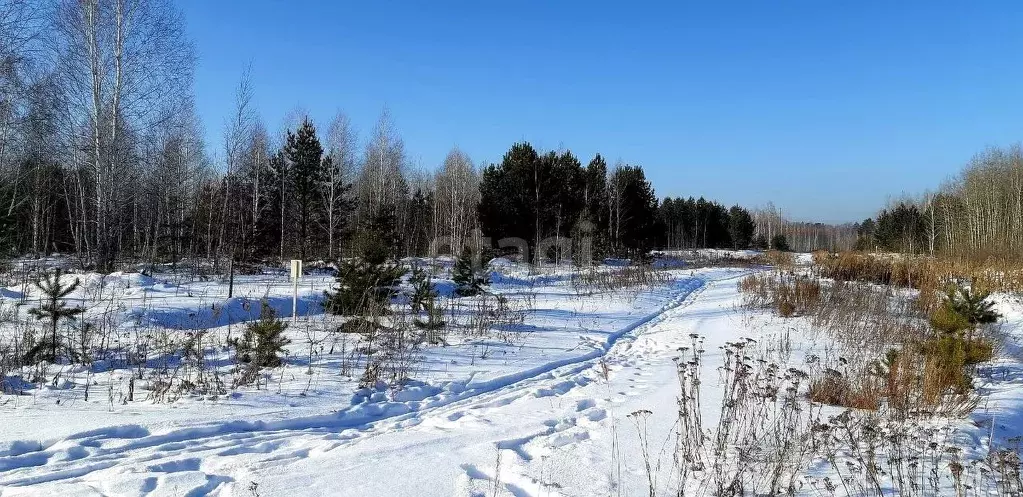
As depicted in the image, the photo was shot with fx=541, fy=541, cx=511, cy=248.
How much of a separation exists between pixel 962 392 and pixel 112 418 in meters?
6.86

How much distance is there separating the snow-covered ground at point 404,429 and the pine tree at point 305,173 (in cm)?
1916

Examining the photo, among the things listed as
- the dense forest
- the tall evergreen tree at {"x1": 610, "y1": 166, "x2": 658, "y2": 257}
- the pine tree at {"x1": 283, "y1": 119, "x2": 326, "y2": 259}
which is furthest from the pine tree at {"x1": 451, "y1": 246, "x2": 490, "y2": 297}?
the tall evergreen tree at {"x1": 610, "y1": 166, "x2": 658, "y2": 257}

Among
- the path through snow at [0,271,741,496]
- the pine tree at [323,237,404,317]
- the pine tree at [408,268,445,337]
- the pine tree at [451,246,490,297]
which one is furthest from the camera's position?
the pine tree at [451,246,490,297]

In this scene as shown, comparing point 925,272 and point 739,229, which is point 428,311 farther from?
point 739,229

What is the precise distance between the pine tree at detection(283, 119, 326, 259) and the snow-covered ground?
62.8ft

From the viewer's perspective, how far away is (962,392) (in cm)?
446

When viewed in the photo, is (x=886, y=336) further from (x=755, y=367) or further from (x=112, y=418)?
(x=112, y=418)

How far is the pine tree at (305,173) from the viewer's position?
84.2ft

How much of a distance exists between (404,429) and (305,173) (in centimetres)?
2367

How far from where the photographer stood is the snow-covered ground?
3215 mm

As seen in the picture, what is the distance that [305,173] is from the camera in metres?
25.7

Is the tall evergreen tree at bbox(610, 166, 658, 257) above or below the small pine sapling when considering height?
above

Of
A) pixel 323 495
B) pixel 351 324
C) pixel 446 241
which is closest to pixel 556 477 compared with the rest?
pixel 323 495

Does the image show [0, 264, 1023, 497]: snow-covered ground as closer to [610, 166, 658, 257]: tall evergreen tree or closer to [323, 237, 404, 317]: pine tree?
[323, 237, 404, 317]: pine tree
